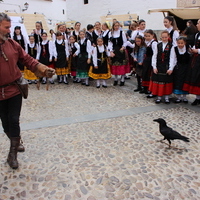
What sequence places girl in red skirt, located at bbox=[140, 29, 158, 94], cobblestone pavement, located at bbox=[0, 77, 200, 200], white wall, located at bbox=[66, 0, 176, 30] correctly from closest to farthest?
cobblestone pavement, located at bbox=[0, 77, 200, 200] < girl in red skirt, located at bbox=[140, 29, 158, 94] < white wall, located at bbox=[66, 0, 176, 30]

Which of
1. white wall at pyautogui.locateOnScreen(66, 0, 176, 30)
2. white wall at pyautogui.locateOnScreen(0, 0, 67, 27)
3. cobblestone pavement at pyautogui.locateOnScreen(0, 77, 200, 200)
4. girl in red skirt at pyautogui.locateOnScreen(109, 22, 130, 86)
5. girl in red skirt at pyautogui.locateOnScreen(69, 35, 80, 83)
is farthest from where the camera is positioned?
white wall at pyautogui.locateOnScreen(0, 0, 67, 27)

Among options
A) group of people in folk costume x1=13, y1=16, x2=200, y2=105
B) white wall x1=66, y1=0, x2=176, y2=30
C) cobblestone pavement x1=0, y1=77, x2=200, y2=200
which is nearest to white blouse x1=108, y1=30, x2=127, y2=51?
group of people in folk costume x1=13, y1=16, x2=200, y2=105

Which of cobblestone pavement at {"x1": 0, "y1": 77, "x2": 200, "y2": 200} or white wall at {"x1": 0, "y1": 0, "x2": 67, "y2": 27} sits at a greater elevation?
white wall at {"x1": 0, "y1": 0, "x2": 67, "y2": 27}

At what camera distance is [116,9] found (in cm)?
1947

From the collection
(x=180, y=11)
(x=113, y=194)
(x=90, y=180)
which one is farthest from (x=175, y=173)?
(x=180, y=11)

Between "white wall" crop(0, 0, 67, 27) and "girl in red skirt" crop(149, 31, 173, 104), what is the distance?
21527 millimetres

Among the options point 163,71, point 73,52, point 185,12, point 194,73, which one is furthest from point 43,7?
point 194,73

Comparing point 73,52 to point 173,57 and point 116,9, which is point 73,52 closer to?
point 173,57

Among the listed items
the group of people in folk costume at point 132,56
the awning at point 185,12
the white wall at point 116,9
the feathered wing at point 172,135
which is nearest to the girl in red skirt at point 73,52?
the group of people in folk costume at point 132,56

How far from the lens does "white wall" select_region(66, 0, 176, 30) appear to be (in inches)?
677

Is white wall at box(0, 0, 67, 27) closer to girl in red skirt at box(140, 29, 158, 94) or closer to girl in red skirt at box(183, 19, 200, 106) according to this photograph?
girl in red skirt at box(140, 29, 158, 94)

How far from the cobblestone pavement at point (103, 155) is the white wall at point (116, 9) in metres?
13.9

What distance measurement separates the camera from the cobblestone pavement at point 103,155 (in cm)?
239

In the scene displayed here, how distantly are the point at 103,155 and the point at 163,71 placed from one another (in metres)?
2.81
